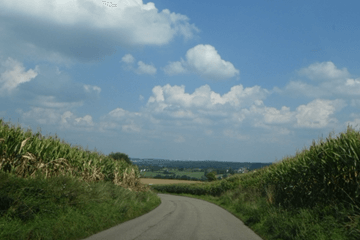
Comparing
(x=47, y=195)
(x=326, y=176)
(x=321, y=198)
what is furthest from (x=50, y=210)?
(x=326, y=176)

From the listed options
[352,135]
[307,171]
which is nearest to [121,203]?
[307,171]

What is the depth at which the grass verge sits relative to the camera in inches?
377

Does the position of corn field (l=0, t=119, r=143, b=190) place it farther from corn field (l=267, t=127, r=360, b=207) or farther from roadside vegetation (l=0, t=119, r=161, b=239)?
corn field (l=267, t=127, r=360, b=207)

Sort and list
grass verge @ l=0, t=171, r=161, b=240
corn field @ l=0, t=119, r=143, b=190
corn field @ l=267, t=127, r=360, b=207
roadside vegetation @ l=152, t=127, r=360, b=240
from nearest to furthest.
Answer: grass verge @ l=0, t=171, r=161, b=240, roadside vegetation @ l=152, t=127, r=360, b=240, corn field @ l=267, t=127, r=360, b=207, corn field @ l=0, t=119, r=143, b=190

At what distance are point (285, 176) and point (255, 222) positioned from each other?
3.23 meters

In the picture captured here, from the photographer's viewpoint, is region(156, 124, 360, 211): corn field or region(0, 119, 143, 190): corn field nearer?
region(156, 124, 360, 211): corn field

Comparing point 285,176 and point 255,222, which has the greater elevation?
point 285,176

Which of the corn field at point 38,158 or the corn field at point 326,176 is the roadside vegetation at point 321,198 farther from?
the corn field at point 38,158

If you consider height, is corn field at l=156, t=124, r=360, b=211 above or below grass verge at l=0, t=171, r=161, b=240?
above

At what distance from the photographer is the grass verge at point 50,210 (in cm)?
958

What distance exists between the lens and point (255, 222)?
1556cm

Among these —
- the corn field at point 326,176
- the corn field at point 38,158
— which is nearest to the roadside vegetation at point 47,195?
the corn field at point 38,158

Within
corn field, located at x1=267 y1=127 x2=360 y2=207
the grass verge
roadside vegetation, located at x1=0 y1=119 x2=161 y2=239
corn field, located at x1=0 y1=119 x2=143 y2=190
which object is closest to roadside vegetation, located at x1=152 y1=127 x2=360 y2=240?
corn field, located at x1=267 y1=127 x2=360 y2=207

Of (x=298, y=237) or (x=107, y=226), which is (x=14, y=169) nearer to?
(x=107, y=226)
